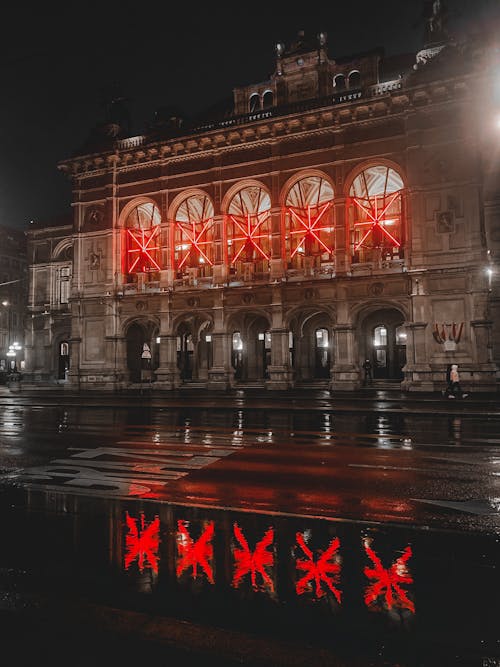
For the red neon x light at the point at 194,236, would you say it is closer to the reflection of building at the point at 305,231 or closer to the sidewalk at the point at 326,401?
the reflection of building at the point at 305,231

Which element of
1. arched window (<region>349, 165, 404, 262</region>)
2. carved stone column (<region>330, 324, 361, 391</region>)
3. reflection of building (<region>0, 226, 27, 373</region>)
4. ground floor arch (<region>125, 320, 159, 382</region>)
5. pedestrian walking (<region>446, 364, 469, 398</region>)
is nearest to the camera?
pedestrian walking (<region>446, 364, 469, 398</region>)

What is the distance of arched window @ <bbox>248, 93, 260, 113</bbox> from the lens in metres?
34.6

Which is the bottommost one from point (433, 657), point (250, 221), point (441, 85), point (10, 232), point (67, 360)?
point (433, 657)

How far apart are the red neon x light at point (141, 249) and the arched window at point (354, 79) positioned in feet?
54.0

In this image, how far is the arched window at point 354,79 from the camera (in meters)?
31.8

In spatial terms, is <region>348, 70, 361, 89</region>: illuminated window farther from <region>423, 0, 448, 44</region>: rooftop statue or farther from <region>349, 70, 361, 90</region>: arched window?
<region>423, 0, 448, 44</region>: rooftop statue

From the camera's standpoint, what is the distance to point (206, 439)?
12.4 metres

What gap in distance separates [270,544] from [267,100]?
34.9 m

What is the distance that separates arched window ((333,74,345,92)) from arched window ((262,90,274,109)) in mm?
4424

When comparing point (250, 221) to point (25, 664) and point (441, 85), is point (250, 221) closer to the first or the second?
point (441, 85)

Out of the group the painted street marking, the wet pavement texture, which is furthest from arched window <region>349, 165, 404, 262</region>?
the painted street marking

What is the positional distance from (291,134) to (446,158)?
31.9ft

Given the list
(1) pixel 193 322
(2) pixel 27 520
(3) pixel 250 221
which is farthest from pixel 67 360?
(2) pixel 27 520

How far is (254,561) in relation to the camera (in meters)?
4.59
